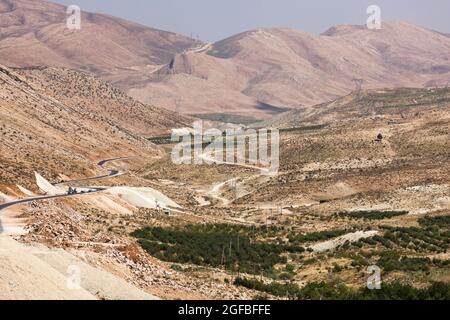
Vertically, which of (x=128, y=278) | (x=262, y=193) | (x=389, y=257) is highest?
(x=128, y=278)

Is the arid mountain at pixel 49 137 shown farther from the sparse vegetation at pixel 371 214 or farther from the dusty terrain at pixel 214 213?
the sparse vegetation at pixel 371 214

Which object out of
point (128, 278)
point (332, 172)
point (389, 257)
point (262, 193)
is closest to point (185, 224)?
point (389, 257)

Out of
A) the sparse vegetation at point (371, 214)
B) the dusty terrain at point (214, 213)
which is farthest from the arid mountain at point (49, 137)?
the sparse vegetation at point (371, 214)

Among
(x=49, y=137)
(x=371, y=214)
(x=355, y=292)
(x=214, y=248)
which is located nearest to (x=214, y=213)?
(x=371, y=214)

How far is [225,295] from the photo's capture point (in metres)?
31.4

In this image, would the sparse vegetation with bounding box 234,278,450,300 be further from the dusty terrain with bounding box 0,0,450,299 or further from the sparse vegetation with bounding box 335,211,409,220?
the sparse vegetation with bounding box 335,211,409,220

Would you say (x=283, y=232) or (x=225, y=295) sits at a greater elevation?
(x=225, y=295)

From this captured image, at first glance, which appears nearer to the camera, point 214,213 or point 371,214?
point 371,214

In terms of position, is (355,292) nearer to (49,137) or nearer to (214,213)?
(214,213)

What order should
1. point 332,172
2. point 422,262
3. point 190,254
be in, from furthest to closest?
point 332,172 → point 190,254 → point 422,262

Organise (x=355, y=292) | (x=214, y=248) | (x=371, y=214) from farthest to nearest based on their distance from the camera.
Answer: (x=371, y=214), (x=214, y=248), (x=355, y=292)

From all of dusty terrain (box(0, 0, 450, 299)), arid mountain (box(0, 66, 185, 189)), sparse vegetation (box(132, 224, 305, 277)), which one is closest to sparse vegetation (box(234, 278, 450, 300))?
dusty terrain (box(0, 0, 450, 299))

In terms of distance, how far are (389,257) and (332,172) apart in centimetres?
7218

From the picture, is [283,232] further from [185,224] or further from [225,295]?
[225,295]
